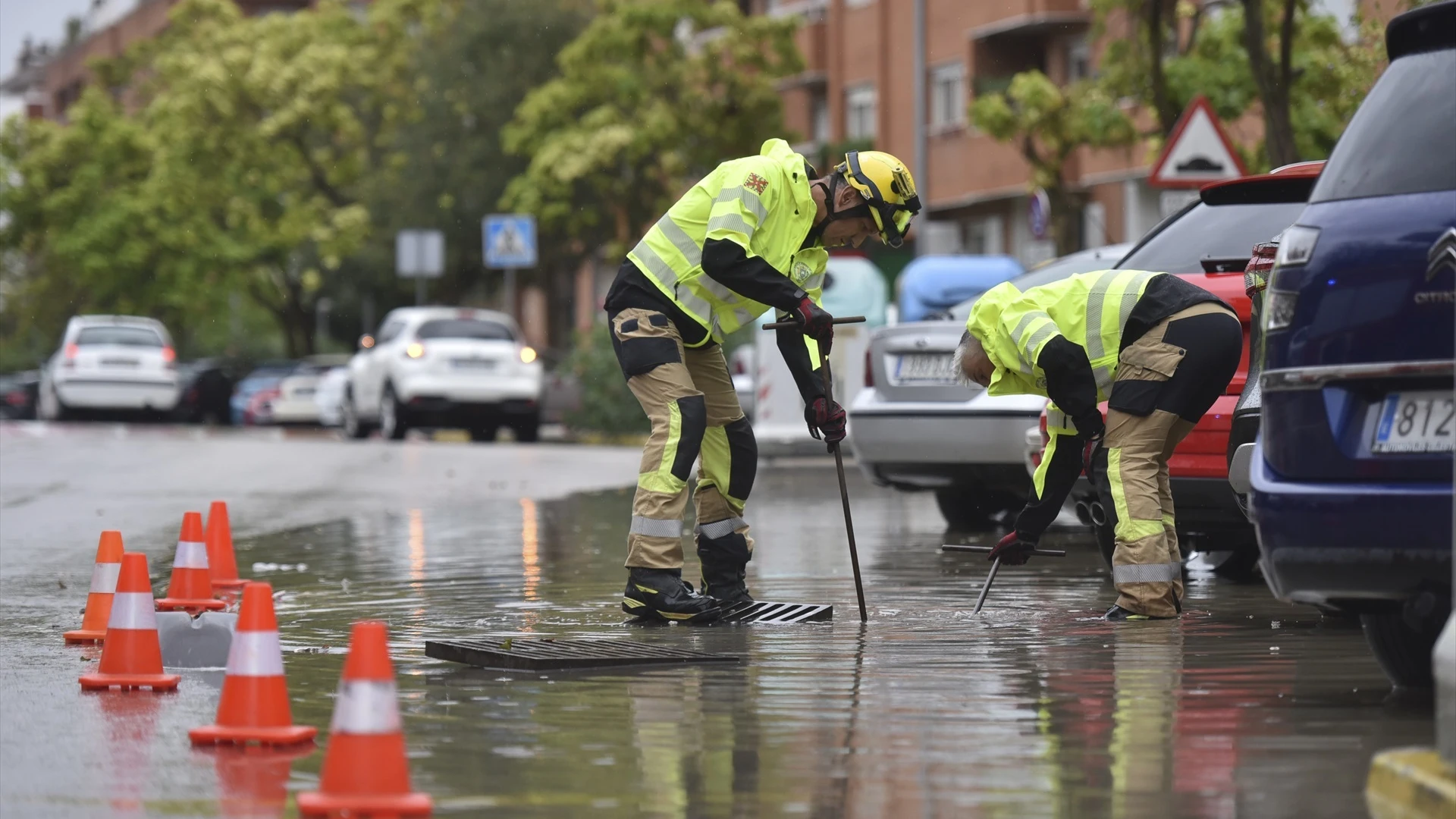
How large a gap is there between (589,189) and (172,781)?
39147mm

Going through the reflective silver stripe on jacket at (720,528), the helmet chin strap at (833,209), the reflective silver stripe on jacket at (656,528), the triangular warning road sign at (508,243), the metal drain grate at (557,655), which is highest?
the helmet chin strap at (833,209)

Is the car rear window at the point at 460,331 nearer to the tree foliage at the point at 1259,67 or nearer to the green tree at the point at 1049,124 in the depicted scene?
the green tree at the point at 1049,124

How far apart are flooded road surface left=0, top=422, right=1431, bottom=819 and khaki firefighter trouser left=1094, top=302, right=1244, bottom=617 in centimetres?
24

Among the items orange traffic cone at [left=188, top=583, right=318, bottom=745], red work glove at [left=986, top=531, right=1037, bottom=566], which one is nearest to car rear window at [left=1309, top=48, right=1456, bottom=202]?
orange traffic cone at [left=188, top=583, right=318, bottom=745]

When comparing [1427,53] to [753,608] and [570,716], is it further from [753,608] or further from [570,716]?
[753,608]

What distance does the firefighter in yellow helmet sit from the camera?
338 inches

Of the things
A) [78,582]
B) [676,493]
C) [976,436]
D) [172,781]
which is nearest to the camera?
[172,781]

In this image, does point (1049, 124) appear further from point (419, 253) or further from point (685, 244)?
point (685, 244)

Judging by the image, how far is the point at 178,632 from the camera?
25.1 ft

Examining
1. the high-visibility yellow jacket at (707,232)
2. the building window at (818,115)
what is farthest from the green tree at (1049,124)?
the building window at (818,115)

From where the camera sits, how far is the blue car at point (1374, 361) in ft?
18.8

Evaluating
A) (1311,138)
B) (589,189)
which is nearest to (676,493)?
(1311,138)

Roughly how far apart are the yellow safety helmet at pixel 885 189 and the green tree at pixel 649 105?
103ft

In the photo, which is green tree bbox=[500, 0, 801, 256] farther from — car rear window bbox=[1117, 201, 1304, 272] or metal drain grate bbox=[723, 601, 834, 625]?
metal drain grate bbox=[723, 601, 834, 625]
